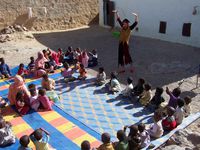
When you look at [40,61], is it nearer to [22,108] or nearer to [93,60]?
[93,60]

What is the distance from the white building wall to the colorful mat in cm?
636

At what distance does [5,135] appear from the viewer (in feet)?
20.8

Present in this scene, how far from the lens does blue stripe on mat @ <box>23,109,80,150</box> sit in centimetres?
636

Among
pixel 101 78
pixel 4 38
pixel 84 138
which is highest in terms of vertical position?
pixel 4 38

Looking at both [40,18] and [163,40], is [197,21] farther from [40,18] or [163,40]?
[40,18]

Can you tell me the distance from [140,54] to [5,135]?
7536 mm

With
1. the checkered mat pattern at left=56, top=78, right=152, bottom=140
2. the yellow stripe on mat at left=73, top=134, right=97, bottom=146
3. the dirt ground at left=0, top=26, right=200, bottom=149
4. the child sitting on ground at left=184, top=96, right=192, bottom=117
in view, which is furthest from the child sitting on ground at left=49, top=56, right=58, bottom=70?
the child sitting on ground at left=184, top=96, right=192, bottom=117

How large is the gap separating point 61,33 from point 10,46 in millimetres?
3756

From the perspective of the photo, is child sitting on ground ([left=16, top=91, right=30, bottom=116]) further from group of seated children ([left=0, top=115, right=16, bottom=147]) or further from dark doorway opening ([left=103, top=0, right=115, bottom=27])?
dark doorway opening ([left=103, top=0, right=115, bottom=27])

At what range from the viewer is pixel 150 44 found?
47.2 feet

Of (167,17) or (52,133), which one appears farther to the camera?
(167,17)

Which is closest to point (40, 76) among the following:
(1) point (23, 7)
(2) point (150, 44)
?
(2) point (150, 44)

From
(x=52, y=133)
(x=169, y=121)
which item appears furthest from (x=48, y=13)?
(x=169, y=121)

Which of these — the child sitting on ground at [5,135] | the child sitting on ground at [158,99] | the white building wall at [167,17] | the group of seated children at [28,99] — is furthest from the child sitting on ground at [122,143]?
the white building wall at [167,17]
